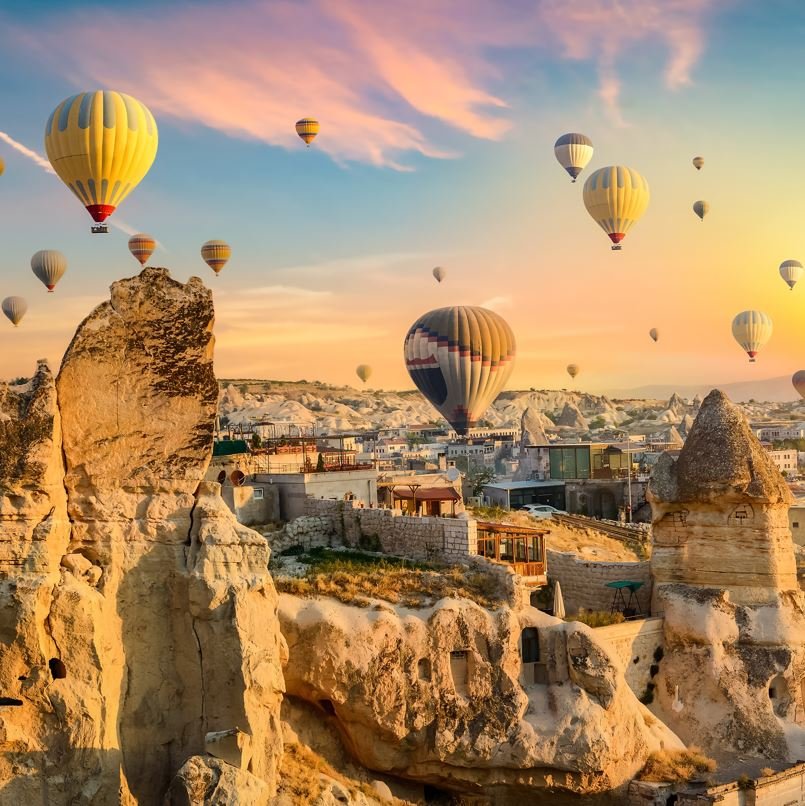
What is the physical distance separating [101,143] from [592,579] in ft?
71.9

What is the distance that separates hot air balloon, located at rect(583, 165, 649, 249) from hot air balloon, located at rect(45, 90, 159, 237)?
25.8 m

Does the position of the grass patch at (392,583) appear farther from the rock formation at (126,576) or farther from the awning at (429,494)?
the awning at (429,494)

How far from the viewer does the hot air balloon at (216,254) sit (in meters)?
63.5

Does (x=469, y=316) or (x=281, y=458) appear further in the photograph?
(x=469, y=316)

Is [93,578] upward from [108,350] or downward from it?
downward

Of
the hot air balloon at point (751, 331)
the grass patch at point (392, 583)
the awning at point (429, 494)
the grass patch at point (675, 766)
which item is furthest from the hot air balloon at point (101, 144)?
the hot air balloon at point (751, 331)

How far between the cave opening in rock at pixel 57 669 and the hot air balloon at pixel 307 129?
160ft

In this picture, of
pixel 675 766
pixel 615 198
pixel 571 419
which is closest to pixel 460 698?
pixel 675 766

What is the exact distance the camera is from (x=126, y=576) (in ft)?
61.0

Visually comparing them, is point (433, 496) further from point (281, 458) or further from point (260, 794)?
point (260, 794)

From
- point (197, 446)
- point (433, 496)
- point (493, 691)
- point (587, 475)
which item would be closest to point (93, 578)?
point (197, 446)

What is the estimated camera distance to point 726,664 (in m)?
26.4

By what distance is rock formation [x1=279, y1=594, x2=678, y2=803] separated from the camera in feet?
68.7

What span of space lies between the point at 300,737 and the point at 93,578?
5.52 m
